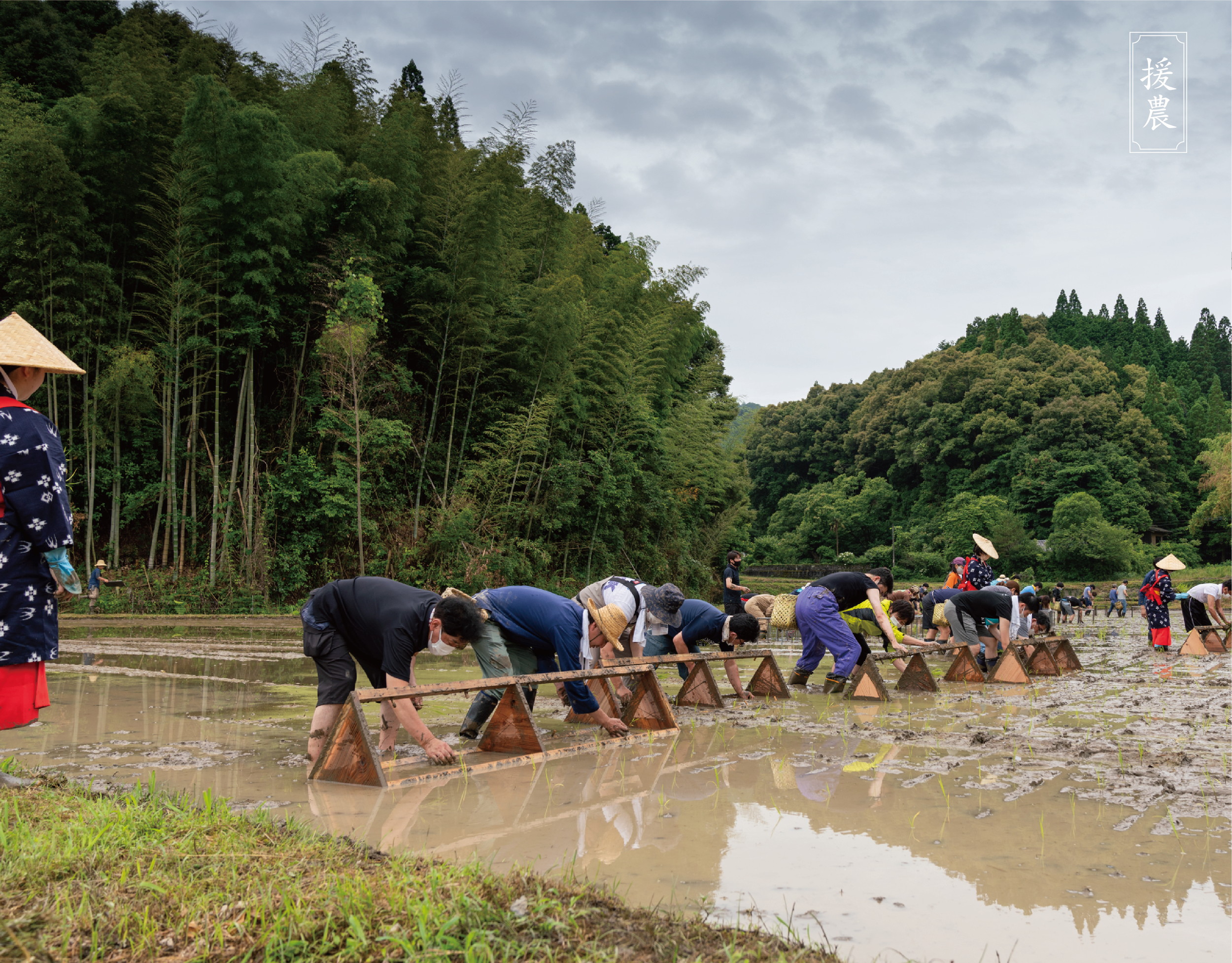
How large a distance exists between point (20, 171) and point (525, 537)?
11048mm

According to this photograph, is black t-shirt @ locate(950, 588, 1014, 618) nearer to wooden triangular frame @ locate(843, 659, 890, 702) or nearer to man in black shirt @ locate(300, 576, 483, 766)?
wooden triangular frame @ locate(843, 659, 890, 702)

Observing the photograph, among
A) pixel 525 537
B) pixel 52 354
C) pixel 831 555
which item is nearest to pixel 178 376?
pixel 525 537

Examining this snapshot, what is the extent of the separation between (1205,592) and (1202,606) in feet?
3.03

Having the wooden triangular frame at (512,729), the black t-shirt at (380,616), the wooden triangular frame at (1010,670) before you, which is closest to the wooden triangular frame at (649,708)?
the wooden triangular frame at (512,729)

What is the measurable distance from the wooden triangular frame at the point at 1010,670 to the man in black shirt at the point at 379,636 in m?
7.68

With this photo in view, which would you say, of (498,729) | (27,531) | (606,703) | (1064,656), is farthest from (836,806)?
(1064,656)

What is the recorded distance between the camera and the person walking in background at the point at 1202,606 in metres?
15.3

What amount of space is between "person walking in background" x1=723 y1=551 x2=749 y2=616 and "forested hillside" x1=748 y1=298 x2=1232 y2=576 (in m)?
37.4

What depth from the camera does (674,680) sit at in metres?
10.1

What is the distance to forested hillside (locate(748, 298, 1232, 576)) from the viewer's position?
176 feet

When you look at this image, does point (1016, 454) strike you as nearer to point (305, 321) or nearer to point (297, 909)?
Result: point (305, 321)

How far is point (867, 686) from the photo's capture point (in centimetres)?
848

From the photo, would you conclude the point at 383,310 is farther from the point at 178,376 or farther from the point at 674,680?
the point at 674,680

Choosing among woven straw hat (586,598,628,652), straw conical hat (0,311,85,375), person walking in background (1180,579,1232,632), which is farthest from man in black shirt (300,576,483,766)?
person walking in background (1180,579,1232,632)
